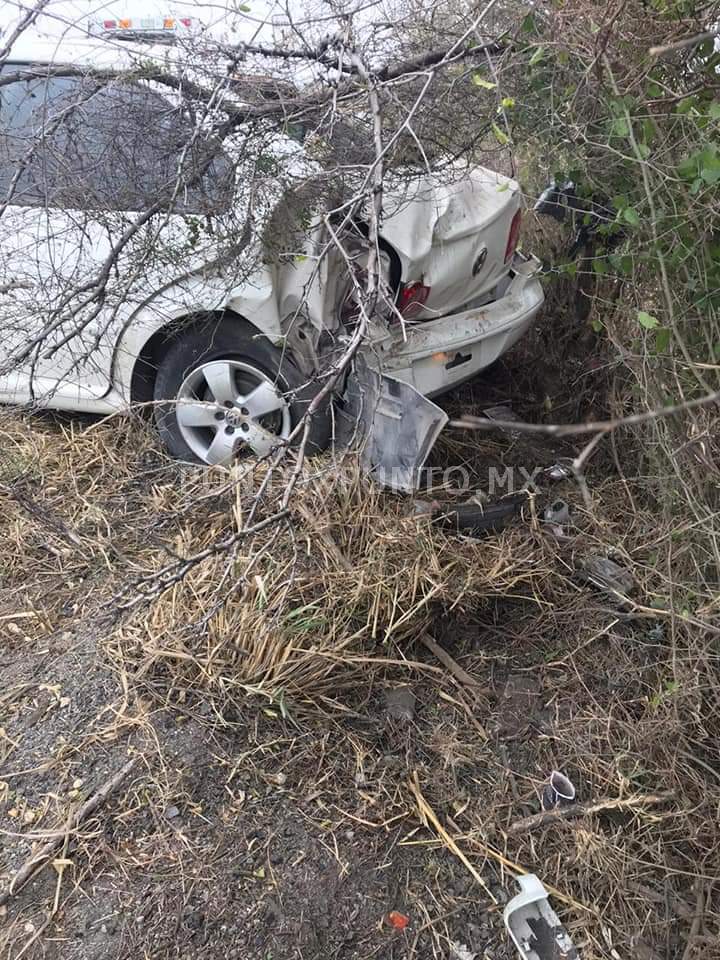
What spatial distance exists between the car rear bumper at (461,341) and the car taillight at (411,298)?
8 centimetres

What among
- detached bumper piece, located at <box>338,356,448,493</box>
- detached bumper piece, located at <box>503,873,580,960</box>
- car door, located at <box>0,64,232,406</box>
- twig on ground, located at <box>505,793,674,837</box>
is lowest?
detached bumper piece, located at <box>503,873,580,960</box>

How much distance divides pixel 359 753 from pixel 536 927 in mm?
664

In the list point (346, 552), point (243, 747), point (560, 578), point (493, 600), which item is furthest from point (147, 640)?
point (560, 578)

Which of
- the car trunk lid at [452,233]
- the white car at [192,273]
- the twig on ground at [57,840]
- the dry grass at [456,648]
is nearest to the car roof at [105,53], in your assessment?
the white car at [192,273]

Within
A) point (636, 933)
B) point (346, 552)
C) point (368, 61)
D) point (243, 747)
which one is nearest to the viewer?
point (636, 933)

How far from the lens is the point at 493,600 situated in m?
2.69

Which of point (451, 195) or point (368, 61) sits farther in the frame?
point (451, 195)

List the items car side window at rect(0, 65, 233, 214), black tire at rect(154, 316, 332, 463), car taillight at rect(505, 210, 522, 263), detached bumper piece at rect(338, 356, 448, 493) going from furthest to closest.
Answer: car taillight at rect(505, 210, 522, 263) → black tire at rect(154, 316, 332, 463) → detached bumper piece at rect(338, 356, 448, 493) → car side window at rect(0, 65, 233, 214)

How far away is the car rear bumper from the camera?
2879 millimetres

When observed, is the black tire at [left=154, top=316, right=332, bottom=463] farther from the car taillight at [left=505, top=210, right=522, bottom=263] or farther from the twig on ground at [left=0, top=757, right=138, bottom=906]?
the twig on ground at [left=0, top=757, right=138, bottom=906]

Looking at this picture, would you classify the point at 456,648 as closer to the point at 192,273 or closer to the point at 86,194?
the point at 192,273

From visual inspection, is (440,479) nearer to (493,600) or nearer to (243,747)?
(493,600)

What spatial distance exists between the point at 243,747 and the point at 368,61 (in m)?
2.26

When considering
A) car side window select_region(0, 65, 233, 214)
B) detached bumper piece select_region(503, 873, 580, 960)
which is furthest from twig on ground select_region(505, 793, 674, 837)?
car side window select_region(0, 65, 233, 214)
